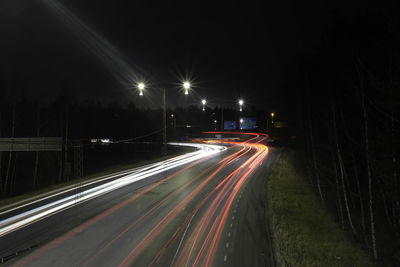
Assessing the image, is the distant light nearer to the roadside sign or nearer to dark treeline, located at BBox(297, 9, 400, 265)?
dark treeline, located at BBox(297, 9, 400, 265)

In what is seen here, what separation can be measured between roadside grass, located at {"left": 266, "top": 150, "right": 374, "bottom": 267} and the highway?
74 centimetres

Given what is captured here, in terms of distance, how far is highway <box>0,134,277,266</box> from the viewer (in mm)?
10758

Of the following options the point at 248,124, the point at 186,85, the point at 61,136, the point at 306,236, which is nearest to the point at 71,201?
the point at 186,85

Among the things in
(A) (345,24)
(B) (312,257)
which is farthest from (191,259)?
(A) (345,24)

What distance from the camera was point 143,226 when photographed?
551 inches

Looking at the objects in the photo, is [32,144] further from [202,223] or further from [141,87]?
[202,223]

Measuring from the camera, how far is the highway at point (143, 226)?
1076 cm

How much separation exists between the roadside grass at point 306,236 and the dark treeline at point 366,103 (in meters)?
1.54

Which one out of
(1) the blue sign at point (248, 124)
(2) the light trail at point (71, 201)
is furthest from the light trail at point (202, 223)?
(1) the blue sign at point (248, 124)

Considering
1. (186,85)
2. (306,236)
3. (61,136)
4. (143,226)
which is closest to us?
(306,236)

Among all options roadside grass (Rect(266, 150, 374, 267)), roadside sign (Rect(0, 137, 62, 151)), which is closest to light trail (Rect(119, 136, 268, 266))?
roadside grass (Rect(266, 150, 374, 267))

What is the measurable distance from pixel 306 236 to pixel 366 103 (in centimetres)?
773

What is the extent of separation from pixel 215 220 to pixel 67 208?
31.7 feet

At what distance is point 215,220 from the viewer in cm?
1487
